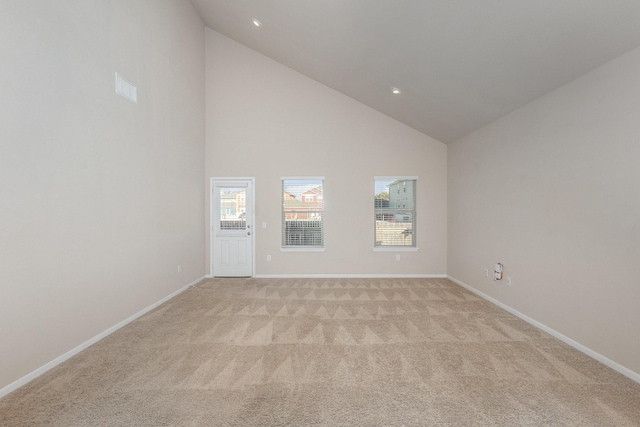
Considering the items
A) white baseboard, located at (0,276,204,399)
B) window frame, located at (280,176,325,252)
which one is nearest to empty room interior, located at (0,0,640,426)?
white baseboard, located at (0,276,204,399)

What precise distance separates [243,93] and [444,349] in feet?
18.5

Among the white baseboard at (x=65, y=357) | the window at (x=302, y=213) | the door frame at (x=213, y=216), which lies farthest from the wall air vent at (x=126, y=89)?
the window at (x=302, y=213)

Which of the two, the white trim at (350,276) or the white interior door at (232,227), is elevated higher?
the white interior door at (232,227)

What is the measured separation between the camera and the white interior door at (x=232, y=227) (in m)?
5.60

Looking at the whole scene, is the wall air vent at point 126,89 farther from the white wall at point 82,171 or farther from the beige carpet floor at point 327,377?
the beige carpet floor at point 327,377

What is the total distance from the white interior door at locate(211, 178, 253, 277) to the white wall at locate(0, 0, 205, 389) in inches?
44.4

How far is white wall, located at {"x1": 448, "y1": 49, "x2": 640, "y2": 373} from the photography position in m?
2.27

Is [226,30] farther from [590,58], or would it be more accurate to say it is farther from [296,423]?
[296,423]

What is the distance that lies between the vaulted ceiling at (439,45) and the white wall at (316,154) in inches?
12.6

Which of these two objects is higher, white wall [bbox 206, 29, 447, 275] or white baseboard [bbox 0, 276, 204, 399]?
white wall [bbox 206, 29, 447, 275]

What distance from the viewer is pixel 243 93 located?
5613 millimetres

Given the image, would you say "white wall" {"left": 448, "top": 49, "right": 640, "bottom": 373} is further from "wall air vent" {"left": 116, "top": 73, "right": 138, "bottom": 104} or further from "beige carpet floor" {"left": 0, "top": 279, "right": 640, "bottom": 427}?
"wall air vent" {"left": 116, "top": 73, "right": 138, "bottom": 104}

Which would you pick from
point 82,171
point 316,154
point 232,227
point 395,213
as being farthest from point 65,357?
point 395,213

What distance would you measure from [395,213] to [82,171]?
505cm
